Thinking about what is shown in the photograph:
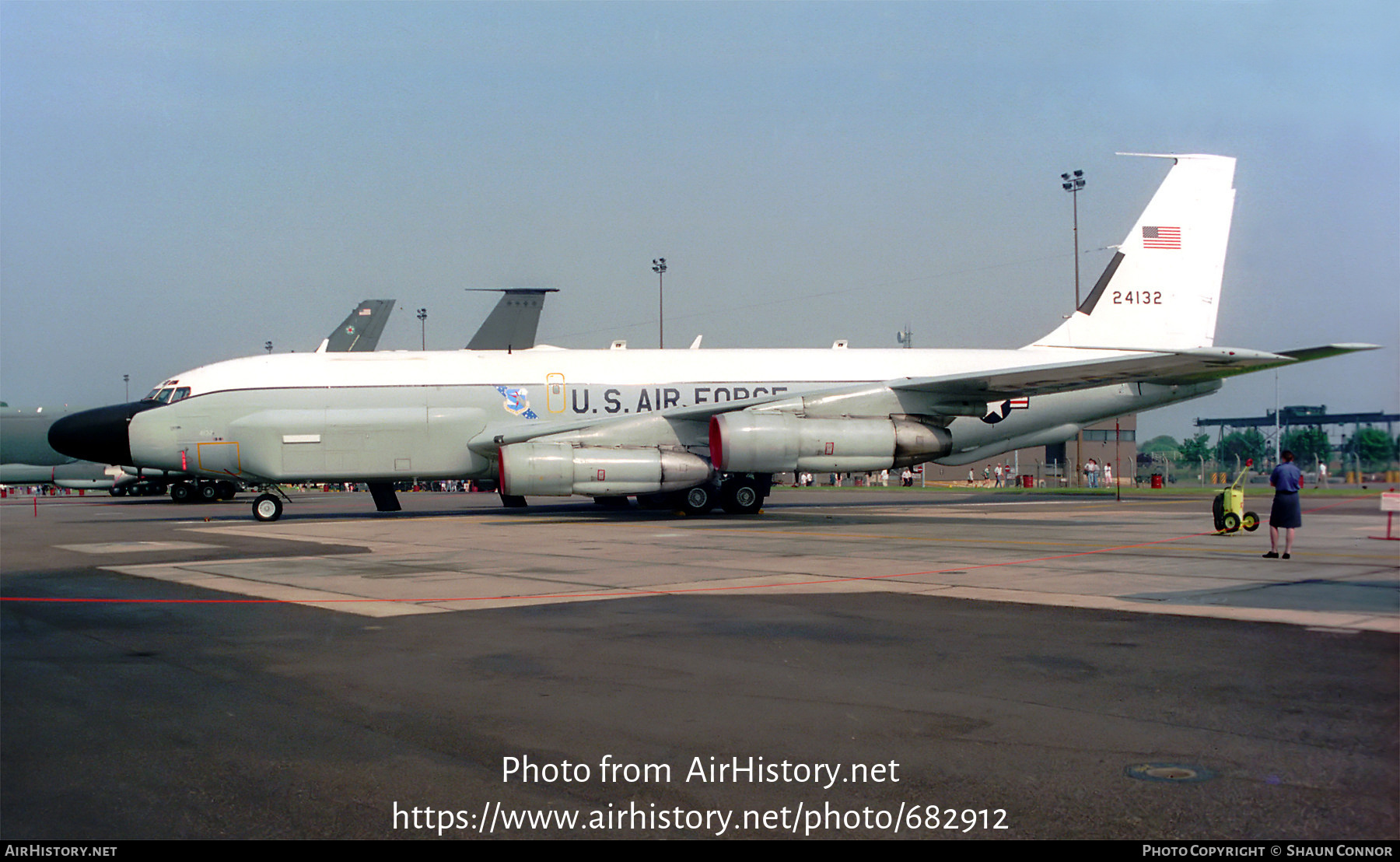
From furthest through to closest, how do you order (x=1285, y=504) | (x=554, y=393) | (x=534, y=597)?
(x=554, y=393) < (x=1285, y=504) < (x=534, y=597)

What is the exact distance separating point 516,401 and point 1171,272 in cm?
1839

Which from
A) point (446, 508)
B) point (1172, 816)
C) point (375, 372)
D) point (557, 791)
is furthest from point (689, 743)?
point (446, 508)

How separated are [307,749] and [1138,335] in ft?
94.2

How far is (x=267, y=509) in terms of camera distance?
86.6 feet

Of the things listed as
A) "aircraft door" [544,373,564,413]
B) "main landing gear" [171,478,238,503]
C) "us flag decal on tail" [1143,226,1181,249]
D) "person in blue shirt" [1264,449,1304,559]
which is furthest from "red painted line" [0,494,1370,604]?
"main landing gear" [171,478,238,503]

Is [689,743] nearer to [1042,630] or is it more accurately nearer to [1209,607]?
[1042,630]

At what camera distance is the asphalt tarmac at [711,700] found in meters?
4.56

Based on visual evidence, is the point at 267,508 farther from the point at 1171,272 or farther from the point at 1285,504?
the point at 1171,272

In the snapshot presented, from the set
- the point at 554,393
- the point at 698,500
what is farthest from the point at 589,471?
the point at 554,393

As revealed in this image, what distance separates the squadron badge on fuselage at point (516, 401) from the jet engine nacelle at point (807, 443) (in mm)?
5319

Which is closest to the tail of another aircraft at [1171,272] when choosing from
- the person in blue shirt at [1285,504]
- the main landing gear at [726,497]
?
the main landing gear at [726,497]

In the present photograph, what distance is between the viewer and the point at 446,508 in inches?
1341

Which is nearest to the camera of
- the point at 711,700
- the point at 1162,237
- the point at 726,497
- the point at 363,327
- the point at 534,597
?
the point at 711,700

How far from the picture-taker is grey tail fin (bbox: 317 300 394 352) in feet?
168
